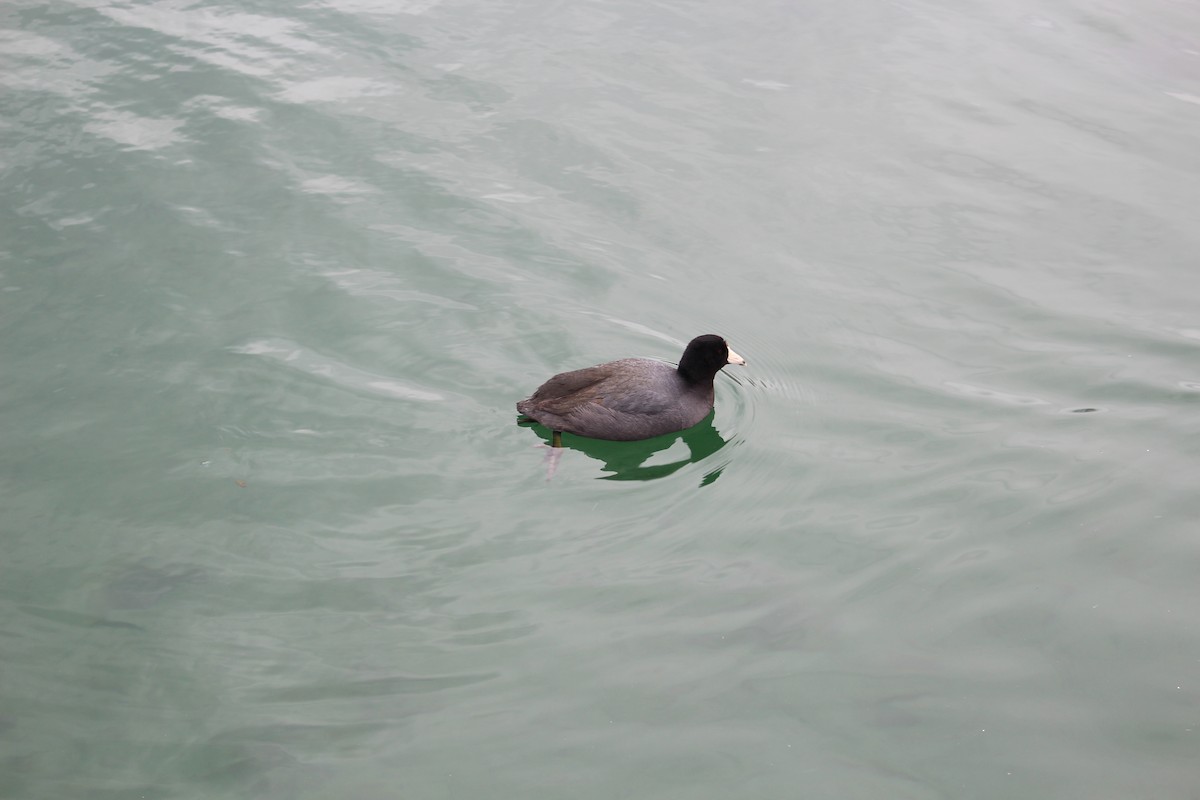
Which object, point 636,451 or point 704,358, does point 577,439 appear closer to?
point 636,451

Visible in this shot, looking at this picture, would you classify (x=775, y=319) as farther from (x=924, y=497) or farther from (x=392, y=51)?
(x=392, y=51)

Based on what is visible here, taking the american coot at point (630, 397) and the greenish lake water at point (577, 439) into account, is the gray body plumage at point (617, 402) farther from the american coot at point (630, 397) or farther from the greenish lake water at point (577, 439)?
the greenish lake water at point (577, 439)

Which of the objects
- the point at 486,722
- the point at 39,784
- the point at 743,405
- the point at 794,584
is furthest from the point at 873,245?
the point at 39,784

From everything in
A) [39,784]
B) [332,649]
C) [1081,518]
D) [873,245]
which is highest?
[873,245]

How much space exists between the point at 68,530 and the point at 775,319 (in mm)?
5971

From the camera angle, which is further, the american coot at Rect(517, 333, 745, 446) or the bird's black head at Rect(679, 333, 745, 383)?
the bird's black head at Rect(679, 333, 745, 383)

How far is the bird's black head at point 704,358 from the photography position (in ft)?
27.0

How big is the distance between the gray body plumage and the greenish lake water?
8.2 inches

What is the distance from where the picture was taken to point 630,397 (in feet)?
26.4

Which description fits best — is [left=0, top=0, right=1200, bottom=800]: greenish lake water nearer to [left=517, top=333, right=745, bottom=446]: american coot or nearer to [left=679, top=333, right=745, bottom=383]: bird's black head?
[left=517, top=333, right=745, bottom=446]: american coot

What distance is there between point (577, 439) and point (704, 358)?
1.17 metres

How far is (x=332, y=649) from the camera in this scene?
20.4 feet

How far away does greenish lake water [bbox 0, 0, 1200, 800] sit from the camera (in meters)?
5.77

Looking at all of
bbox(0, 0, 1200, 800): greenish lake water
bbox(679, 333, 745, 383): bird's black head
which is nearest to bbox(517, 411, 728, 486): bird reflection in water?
bbox(0, 0, 1200, 800): greenish lake water
